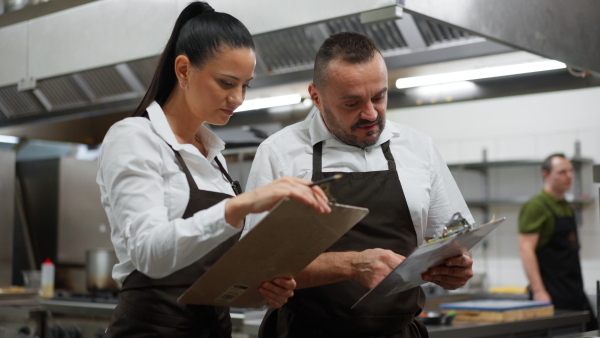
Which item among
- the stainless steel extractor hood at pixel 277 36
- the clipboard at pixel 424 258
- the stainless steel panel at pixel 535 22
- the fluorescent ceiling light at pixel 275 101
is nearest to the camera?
the clipboard at pixel 424 258

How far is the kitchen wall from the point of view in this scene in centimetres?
608

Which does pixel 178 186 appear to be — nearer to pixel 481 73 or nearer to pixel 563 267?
pixel 481 73

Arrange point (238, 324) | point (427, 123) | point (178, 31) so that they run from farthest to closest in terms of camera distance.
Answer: point (427, 123) → point (238, 324) → point (178, 31)

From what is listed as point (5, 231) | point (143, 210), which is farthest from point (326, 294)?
point (5, 231)

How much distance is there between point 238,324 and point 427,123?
181 inches

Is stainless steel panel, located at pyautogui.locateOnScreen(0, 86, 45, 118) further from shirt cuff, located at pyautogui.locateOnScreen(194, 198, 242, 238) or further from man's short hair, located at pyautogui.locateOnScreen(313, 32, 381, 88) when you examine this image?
shirt cuff, located at pyautogui.locateOnScreen(194, 198, 242, 238)

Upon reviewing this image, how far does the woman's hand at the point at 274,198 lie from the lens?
1.15m

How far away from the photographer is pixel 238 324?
9.35 ft

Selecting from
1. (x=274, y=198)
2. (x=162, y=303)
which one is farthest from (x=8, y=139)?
(x=274, y=198)

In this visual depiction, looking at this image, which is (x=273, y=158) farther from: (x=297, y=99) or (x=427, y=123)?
(x=427, y=123)

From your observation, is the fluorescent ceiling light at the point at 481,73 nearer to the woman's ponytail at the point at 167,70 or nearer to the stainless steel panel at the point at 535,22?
the stainless steel panel at the point at 535,22

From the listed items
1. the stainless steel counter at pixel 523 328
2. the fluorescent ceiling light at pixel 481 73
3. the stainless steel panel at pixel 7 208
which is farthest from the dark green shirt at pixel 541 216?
the stainless steel panel at pixel 7 208

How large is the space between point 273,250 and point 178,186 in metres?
0.26

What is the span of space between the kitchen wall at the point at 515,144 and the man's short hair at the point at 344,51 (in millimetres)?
4170
